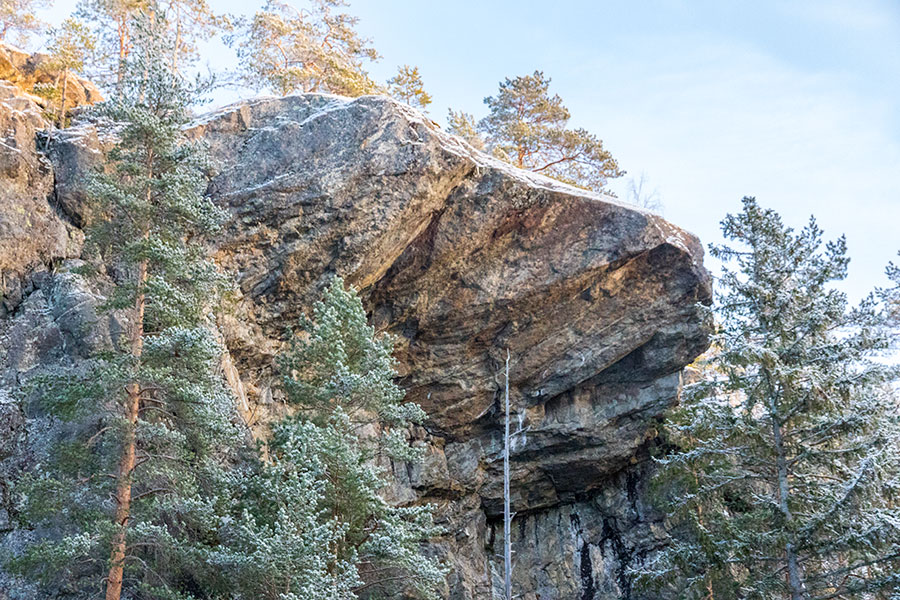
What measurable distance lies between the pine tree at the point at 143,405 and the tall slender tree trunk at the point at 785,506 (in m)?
8.65

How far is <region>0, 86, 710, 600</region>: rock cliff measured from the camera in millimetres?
13617

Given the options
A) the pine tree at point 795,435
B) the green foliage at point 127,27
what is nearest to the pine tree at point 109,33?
the green foliage at point 127,27

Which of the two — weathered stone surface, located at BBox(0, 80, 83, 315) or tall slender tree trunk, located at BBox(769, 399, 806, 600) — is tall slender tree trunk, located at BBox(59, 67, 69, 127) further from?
tall slender tree trunk, located at BBox(769, 399, 806, 600)

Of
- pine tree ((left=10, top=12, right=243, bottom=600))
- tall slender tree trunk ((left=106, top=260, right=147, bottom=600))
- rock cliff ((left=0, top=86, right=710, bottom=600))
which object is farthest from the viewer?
rock cliff ((left=0, top=86, right=710, bottom=600))

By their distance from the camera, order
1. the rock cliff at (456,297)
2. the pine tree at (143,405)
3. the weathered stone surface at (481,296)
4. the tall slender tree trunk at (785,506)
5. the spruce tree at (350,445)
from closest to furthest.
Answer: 1. the pine tree at (143,405)
2. the spruce tree at (350,445)
3. the tall slender tree trunk at (785,506)
4. the rock cliff at (456,297)
5. the weathered stone surface at (481,296)

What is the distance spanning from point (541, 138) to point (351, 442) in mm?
13558

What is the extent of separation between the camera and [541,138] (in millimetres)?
22312

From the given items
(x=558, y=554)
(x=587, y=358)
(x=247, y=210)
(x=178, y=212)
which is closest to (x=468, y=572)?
(x=558, y=554)

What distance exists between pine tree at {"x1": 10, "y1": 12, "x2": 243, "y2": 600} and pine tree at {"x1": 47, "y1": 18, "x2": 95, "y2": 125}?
5.99 meters

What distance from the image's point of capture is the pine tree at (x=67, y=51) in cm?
1623

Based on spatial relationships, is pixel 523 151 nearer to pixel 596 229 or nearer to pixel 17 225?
pixel 596 229

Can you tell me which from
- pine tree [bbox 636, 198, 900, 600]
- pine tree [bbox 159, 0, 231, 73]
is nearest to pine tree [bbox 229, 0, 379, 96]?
pine tree [bbox 159, 0, 231, 73]

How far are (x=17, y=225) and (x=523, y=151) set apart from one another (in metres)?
14.4

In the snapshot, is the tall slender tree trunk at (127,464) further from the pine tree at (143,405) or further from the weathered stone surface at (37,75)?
the weathered stone surface at (37,75)
